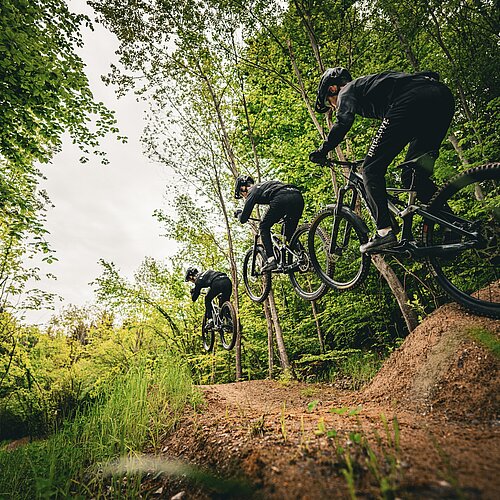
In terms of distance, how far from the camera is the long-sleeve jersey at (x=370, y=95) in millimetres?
2719

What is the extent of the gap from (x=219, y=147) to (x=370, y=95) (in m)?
6.86

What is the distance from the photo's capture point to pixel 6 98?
5.56m

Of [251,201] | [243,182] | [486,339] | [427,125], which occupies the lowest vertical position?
[486,339]

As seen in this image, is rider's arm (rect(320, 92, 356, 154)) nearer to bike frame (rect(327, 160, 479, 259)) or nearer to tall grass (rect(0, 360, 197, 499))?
bike frame (rect(327, 160, 479, 259))

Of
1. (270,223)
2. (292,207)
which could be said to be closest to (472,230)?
(292,207)

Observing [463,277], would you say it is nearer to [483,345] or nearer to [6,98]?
[483,345]

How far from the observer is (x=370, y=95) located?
2.86 metres

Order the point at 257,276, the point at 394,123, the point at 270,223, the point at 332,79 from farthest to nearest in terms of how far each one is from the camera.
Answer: the point at 257,276 < the point at 270,223 < the point at 332,79 < the point at 394,123

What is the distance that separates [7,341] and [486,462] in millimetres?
10230

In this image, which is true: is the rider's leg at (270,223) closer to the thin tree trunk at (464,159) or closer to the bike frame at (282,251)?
the bike frame at (282,251)

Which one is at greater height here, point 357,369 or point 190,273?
point 190,273

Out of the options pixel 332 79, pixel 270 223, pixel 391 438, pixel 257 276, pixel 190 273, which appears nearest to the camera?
pixel 391 438

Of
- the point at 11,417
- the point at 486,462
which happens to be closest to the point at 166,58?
the point at 486,462

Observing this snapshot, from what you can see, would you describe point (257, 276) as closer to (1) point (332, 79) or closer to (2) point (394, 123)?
(1) point (332, 79)
